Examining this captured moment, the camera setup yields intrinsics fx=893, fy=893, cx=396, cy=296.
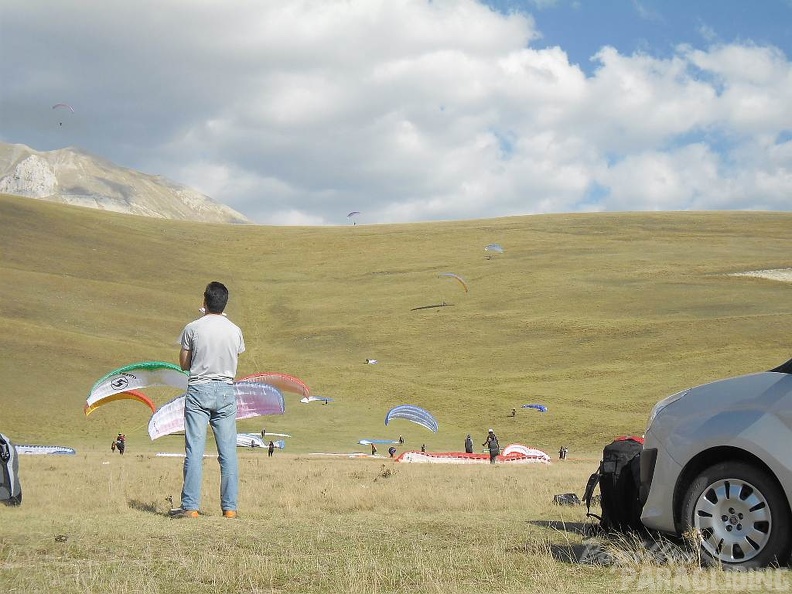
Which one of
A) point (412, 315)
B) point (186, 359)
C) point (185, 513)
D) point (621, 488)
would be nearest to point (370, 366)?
point (412, 315)

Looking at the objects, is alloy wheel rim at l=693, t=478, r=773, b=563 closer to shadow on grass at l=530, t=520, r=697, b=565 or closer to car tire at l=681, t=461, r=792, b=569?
car tire at l=681, t=461, r=792, b=569

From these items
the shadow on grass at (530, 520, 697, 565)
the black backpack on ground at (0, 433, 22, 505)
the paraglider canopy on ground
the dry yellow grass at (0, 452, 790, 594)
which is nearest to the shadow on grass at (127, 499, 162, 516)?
the dry yellow grass at (0, 452, 790, 594)

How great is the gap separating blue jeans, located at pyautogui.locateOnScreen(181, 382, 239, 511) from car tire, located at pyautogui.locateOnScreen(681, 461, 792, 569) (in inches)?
190

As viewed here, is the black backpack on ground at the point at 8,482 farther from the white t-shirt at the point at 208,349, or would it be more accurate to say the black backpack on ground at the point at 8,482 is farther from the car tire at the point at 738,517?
the car tire at the point at 738,517

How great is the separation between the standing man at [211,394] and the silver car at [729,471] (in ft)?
14.7

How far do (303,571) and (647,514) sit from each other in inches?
103

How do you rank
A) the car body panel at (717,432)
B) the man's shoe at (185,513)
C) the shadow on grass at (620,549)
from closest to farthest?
the car body panel at (717,432) < the shadow on grass at (620,549) < the man's shoe at (185,513)

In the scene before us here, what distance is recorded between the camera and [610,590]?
560cm

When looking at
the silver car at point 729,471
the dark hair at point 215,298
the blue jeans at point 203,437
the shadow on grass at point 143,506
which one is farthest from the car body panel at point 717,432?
the shadow on grass at point 143,506

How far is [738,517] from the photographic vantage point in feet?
20.1

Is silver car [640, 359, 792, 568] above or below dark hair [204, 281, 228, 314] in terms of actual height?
below

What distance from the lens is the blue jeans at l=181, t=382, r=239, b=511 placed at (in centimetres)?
915

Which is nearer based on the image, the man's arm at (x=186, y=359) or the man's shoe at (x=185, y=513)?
the man's shoe at (x=185, y=513)

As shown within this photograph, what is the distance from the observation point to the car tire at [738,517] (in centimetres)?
596
